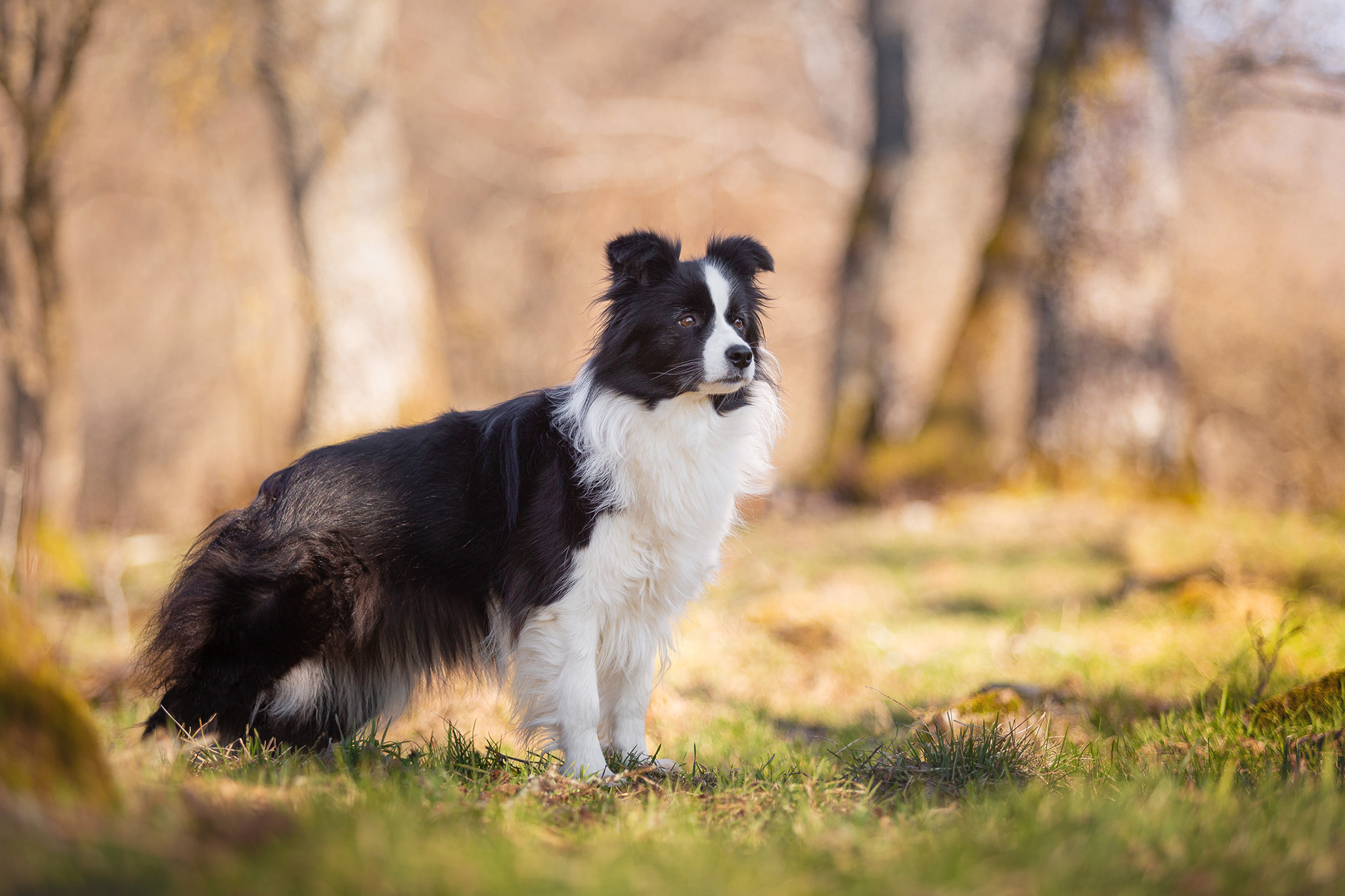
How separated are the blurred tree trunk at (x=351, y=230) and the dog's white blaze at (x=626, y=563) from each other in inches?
222

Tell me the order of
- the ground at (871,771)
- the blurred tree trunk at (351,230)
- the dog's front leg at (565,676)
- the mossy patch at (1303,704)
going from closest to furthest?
the ground at (871,771) < the mossy patch at (1303,704) < the dog's front leg at (565,676) < the blurred tree trunk at (351,230)

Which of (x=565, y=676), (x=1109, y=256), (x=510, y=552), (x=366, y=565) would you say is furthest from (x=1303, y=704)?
(x=1109, y=256)

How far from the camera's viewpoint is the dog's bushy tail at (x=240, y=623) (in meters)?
3.39

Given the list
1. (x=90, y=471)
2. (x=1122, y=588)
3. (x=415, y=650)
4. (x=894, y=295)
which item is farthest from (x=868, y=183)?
(x=90, y=471)

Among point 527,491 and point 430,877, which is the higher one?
point 527,491

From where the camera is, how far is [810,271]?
62.6 feet

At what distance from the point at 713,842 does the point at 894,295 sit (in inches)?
448

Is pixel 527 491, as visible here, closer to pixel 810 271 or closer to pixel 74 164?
pixel 74 164

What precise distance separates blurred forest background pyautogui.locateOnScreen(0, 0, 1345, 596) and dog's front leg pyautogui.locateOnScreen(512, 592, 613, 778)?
5.48 feet

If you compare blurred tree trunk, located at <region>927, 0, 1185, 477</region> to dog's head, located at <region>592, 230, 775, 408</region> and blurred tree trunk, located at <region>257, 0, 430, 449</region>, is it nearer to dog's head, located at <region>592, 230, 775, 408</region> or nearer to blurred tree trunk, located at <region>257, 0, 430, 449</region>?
dog's head, located at <region>592, 230, 775, 408</region>

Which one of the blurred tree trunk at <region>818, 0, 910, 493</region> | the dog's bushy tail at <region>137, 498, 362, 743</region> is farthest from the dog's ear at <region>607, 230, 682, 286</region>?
the blurred tree trunk at <region>818, 0, 910, 493</region>

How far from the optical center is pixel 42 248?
274 inches

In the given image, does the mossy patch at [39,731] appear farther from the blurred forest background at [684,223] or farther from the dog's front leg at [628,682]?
the dog's front leg at [628,682]

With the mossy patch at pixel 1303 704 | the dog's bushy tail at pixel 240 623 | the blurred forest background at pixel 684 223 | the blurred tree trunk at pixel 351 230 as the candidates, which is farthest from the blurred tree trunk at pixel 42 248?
the mossy patch at pixel 1303 704
